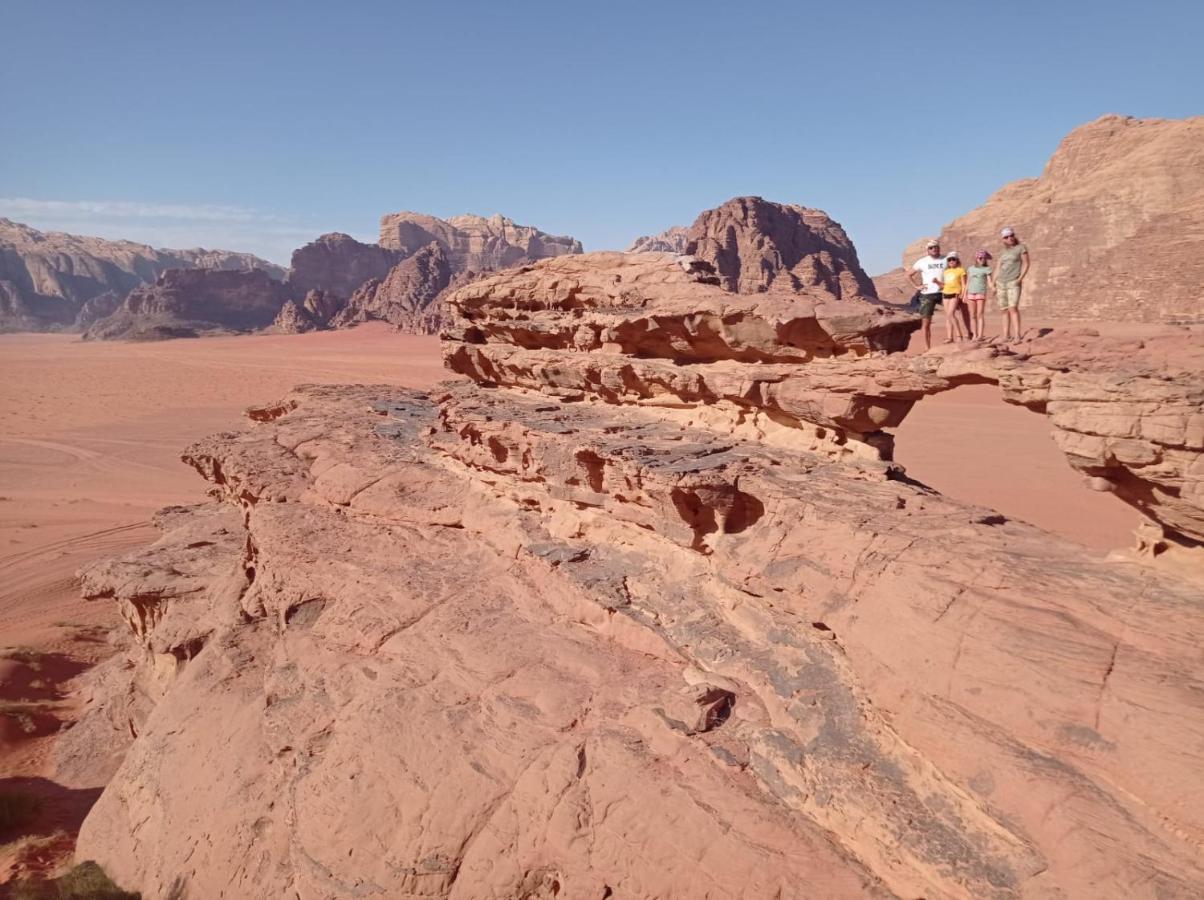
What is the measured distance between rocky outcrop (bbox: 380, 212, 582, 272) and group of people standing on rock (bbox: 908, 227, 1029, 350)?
3893 inches

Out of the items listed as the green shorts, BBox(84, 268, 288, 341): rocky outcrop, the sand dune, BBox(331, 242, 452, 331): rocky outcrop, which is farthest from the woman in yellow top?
BBox(84, 268, 288, 341): rocky outcrop

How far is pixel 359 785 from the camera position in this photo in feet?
17.3

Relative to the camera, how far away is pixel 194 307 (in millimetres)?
80812

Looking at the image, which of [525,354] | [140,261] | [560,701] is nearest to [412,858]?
[560,701]

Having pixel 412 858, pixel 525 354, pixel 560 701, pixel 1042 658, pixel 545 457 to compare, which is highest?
pixel 525 354

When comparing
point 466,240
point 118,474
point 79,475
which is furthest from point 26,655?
point 466,240

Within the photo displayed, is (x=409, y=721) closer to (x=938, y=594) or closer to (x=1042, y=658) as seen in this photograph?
(x=938, y=594)

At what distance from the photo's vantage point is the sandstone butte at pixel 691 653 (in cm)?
379

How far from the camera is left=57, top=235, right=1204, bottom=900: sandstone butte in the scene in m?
3.79

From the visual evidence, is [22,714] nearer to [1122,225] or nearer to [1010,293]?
[1010,293]

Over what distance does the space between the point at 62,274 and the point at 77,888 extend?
141 metres

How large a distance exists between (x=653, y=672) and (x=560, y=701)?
79cm

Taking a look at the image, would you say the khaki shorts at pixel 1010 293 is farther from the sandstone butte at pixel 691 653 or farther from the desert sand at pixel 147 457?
the desert sand at pixel 147 457

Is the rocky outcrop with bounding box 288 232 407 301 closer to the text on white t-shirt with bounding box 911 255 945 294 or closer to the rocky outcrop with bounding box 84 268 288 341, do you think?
the rocky outcrop with bounding box 84 268 288 341
